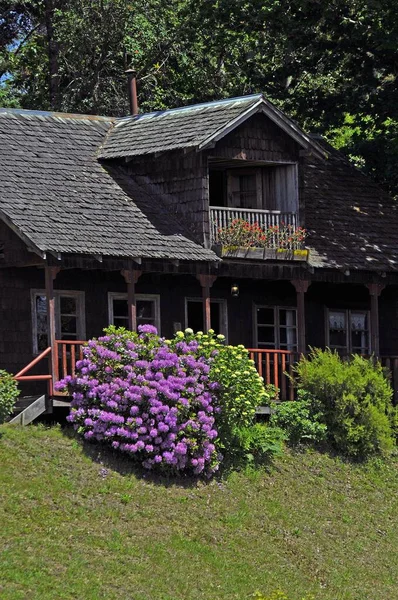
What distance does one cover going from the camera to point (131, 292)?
3469cm

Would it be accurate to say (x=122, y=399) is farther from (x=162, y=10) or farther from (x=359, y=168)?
(x=162, y=10)

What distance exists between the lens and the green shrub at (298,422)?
35.0 m

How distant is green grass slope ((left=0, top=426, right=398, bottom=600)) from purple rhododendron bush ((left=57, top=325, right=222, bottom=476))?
0.49 metres

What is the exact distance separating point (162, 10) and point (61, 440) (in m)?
24.5

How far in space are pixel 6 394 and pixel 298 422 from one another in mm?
7341

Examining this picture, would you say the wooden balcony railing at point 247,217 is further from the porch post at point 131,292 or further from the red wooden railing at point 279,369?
the red wooden railing at point 279,369

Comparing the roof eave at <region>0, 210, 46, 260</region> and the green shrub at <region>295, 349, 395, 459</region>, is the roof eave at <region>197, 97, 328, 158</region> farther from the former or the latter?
the green shrub at <region>295, 349, 395, 459</region>

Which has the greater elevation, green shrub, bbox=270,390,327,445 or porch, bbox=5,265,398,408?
porch, bbox=5,265,398,408

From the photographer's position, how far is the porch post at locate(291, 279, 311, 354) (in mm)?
37906

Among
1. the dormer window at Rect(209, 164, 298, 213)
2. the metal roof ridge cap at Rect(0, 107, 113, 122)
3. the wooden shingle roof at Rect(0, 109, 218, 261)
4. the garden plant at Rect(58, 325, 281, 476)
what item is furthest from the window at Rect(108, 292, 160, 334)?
the metal roof ridge cap at Rect(0, 107, 113, 122)

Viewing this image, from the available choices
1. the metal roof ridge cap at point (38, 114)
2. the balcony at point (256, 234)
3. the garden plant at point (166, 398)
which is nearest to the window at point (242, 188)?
the balcony at point (256, 234)

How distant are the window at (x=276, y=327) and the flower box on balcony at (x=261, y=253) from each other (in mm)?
2826

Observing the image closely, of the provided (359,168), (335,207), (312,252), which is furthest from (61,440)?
(359,168)

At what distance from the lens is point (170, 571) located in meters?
26.8
